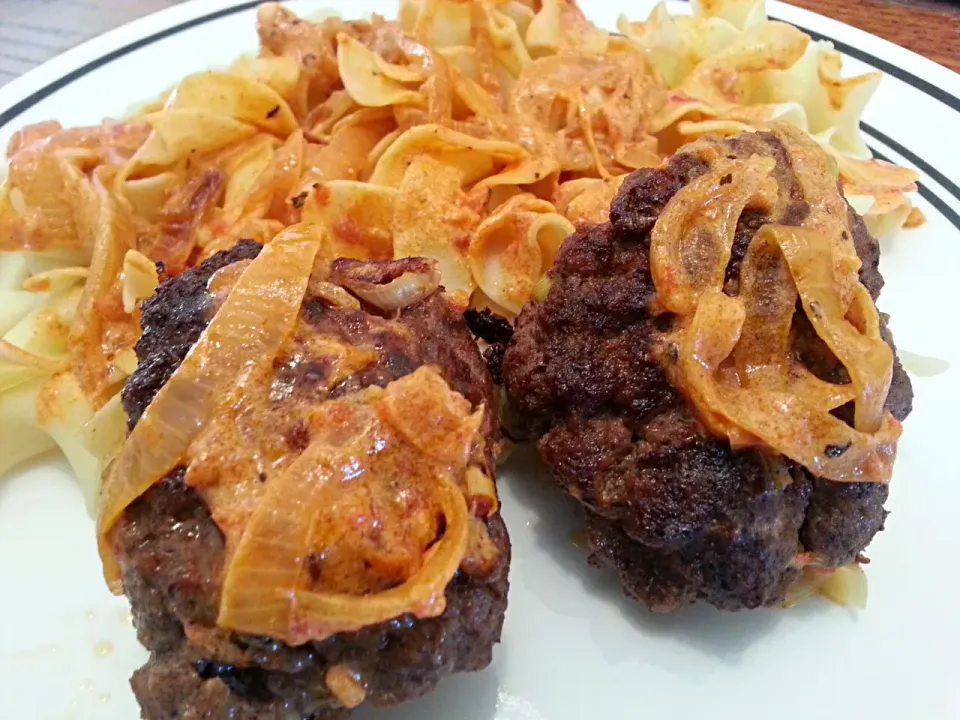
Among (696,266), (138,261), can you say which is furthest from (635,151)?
(138,261)

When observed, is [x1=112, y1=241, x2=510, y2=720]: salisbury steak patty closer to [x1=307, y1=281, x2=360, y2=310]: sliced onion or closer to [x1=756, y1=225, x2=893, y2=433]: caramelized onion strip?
[x1=307, y1=281, x2=360, y2=310]: sliced onion

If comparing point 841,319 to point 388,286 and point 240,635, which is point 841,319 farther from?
point 240,635

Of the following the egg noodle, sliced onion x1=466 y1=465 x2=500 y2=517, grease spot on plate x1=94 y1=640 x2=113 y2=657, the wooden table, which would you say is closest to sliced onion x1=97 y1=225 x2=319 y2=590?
grease spot on plate x1=94 y1=640 x2=113 y2=657

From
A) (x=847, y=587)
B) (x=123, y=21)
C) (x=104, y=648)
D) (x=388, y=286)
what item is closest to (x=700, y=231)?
(x=388, y=286)

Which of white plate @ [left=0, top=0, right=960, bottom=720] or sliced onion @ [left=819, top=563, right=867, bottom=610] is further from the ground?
sliced onion @ [left=819, top=563, right=867, bottom=610]

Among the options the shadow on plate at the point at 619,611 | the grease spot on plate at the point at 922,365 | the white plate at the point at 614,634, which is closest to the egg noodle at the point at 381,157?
the white plate at the point at 614,634

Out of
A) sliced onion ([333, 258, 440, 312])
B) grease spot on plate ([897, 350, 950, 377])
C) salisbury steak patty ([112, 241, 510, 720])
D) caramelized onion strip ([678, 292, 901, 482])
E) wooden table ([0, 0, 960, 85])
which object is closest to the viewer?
salisbury steak patty ([112, 241, 510, 720])
